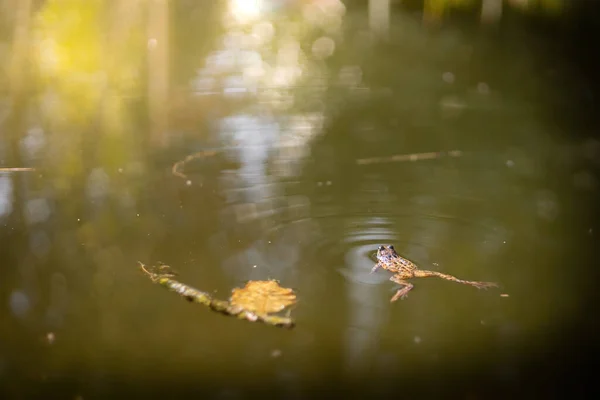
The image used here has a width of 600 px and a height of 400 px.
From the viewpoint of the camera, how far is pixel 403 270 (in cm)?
159

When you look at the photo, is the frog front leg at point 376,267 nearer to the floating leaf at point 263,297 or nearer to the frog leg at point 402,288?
the frog leg at point 402,288

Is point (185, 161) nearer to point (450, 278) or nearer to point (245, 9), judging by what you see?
point (450, 278)

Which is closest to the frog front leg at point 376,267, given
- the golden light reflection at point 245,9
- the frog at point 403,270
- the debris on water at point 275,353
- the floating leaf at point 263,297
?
the frog at point 403,270

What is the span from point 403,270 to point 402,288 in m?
0.06

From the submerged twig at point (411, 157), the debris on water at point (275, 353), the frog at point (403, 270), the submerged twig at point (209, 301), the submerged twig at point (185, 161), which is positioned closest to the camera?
the debris on water at point (275, 353)

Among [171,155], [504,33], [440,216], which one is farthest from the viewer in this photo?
[504,33]

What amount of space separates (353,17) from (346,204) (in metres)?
3.03

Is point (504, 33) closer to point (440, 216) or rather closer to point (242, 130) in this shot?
point (242, 130)

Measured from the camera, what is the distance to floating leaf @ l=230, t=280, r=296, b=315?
1.47m

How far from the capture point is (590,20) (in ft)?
14.0

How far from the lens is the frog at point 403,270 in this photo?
5.15 ft

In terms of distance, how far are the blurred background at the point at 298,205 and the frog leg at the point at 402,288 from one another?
20 mm

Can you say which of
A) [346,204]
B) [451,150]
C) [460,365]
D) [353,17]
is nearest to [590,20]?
[353,17]

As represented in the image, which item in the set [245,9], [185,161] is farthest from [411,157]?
[245,9]
